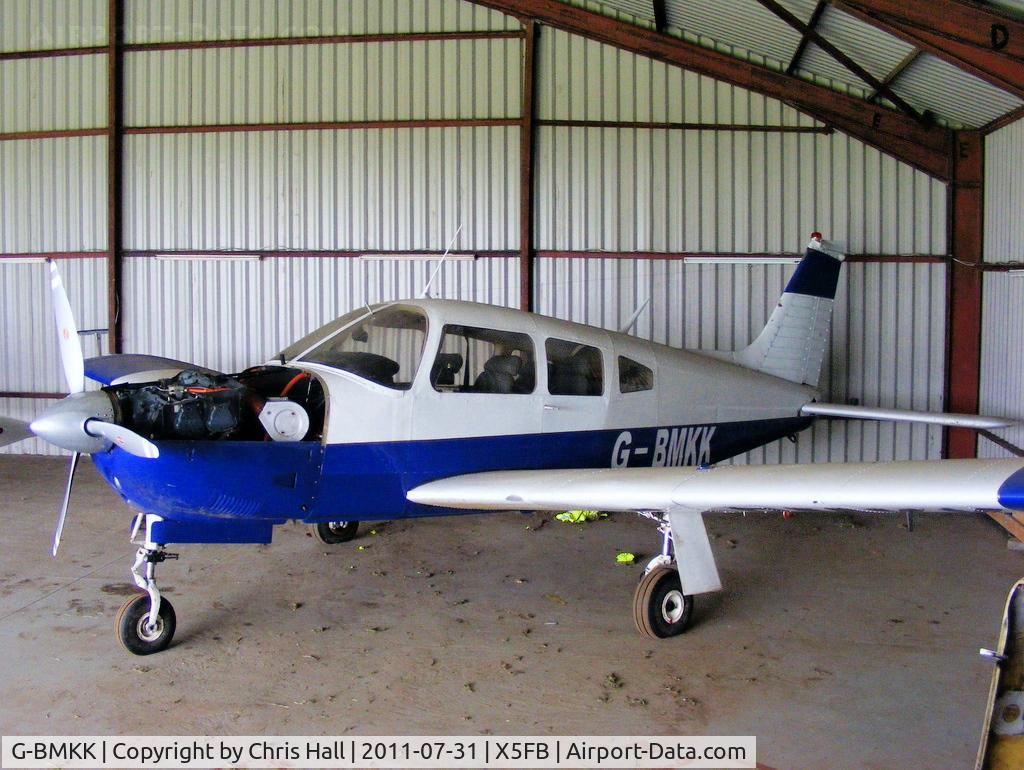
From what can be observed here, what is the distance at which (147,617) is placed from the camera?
474cm

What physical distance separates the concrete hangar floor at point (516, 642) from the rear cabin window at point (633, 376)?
4.58ft

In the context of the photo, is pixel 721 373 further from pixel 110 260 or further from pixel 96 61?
pixel 96 61

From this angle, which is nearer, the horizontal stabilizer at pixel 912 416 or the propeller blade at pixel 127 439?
the propeller blade at pixel 127 439

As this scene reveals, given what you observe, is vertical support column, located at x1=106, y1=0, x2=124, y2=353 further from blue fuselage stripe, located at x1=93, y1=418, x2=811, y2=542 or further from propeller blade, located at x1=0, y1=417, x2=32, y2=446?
blue fuselage stripe, located at x1=93, y1=418, x2=811, y2=542

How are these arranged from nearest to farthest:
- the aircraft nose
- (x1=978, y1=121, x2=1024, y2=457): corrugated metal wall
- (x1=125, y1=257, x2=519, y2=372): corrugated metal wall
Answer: the aircraft nose → (x1=978, y1=121, x2=1024, y2=457): corrugated metal wall → (x1=125, y1=257, x2=519, y2=372): corrugated metal wall

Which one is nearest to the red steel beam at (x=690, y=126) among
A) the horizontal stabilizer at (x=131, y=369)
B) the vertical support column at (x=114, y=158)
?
the vertical support column at (x=114, y=158)

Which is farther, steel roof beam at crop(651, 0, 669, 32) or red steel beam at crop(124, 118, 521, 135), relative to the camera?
red steel beam at crop(124, 118, 521, 135)

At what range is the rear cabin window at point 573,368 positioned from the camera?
5.79 meters

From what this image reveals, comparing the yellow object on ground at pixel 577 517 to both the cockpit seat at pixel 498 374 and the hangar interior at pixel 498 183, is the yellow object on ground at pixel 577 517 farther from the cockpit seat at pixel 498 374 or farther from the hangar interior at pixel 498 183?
the cockpit seat at pixel 498 374

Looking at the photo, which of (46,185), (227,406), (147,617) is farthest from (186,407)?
(46,185)

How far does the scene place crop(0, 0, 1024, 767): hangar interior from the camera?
29.9 ft

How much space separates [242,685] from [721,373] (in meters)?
4.38

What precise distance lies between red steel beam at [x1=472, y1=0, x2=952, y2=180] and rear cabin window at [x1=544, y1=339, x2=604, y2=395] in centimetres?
486

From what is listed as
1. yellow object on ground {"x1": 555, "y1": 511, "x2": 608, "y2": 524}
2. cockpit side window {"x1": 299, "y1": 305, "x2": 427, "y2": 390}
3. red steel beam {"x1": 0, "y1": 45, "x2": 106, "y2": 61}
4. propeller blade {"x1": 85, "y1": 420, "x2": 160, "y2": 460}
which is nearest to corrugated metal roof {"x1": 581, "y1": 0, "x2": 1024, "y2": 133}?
cockpit side window {"x1": 299, "y1": 305, "x2": 427, "y2": 390}
